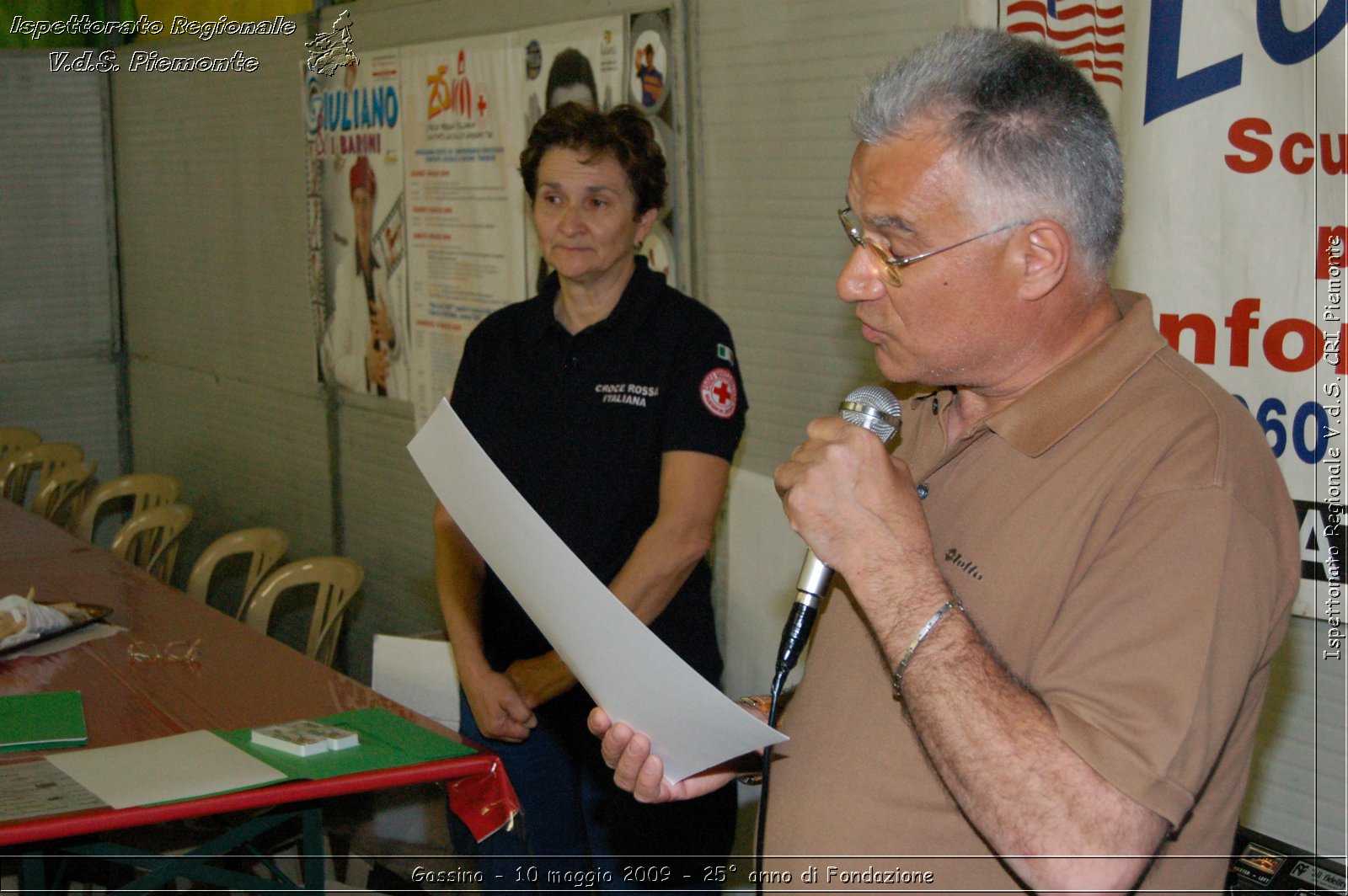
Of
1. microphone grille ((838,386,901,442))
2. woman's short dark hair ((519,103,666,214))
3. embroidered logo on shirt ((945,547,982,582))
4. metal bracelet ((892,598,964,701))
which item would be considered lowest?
metal bracelet ((892,598,964,701))

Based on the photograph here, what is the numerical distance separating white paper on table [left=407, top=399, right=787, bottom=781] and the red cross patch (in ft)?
2.64

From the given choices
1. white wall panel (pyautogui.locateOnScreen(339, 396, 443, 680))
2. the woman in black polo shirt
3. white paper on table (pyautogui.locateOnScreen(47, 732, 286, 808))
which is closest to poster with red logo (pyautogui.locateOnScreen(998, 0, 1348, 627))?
the woman in black polo shirt

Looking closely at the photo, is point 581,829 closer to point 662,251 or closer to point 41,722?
point 41,722

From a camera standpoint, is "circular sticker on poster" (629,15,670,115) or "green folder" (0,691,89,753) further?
"circular sticker on poster" (629,15,670,115)

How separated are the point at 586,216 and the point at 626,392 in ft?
1.21

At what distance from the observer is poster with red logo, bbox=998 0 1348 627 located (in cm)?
185

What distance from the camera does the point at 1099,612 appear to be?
1035 mm

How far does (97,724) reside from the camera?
2.35 meters

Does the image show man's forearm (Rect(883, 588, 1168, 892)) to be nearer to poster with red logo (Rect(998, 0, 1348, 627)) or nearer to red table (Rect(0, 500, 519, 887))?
poster with red logo (Rect(998, 0, 1348, 627))

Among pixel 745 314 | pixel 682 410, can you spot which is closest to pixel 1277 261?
pixel 682 410

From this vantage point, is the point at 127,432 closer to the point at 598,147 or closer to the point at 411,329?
the point at 411,329

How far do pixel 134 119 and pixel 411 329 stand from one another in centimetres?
325

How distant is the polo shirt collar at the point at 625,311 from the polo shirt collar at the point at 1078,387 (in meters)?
1.27

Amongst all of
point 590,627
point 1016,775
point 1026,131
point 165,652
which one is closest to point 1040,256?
point 1026,131
